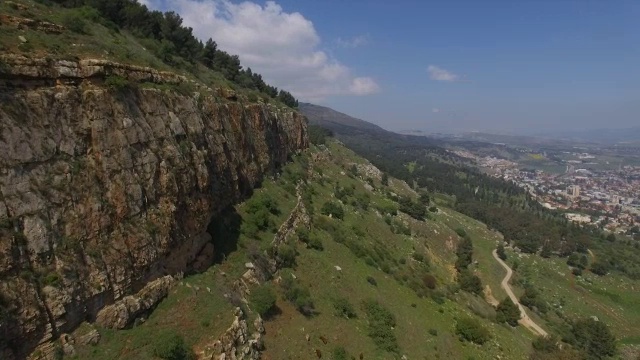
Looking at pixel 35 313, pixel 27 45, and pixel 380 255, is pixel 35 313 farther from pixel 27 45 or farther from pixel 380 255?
pixel 380 255

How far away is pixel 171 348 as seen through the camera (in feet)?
77.2

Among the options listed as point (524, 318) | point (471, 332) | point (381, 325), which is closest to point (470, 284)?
point (524, 318)

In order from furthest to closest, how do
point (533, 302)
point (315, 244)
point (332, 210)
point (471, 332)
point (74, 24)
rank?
point (533, 302) < point (332, 210) < point (471, 332) < point (315, 244) < point (74, 24)

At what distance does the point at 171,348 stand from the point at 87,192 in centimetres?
1018

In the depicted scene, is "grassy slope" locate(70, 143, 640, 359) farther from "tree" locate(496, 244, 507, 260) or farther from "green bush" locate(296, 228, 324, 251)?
"tree" locate(496, 244, 507, 260)

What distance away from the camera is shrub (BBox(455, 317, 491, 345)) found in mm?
48284

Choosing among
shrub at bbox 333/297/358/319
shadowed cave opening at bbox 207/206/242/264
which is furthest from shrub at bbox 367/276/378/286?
shadowed cave opening at bbox 207/206/242/264

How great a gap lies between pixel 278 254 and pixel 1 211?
2519 cm

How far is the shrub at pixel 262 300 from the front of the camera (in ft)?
107

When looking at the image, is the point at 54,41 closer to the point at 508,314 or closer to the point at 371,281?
the point at 371,281

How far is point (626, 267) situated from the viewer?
119 m

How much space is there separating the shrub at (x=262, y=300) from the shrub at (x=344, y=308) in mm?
7839

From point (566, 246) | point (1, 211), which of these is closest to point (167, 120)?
point (1, 211)

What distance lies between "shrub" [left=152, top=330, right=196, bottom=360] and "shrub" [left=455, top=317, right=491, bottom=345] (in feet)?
115
